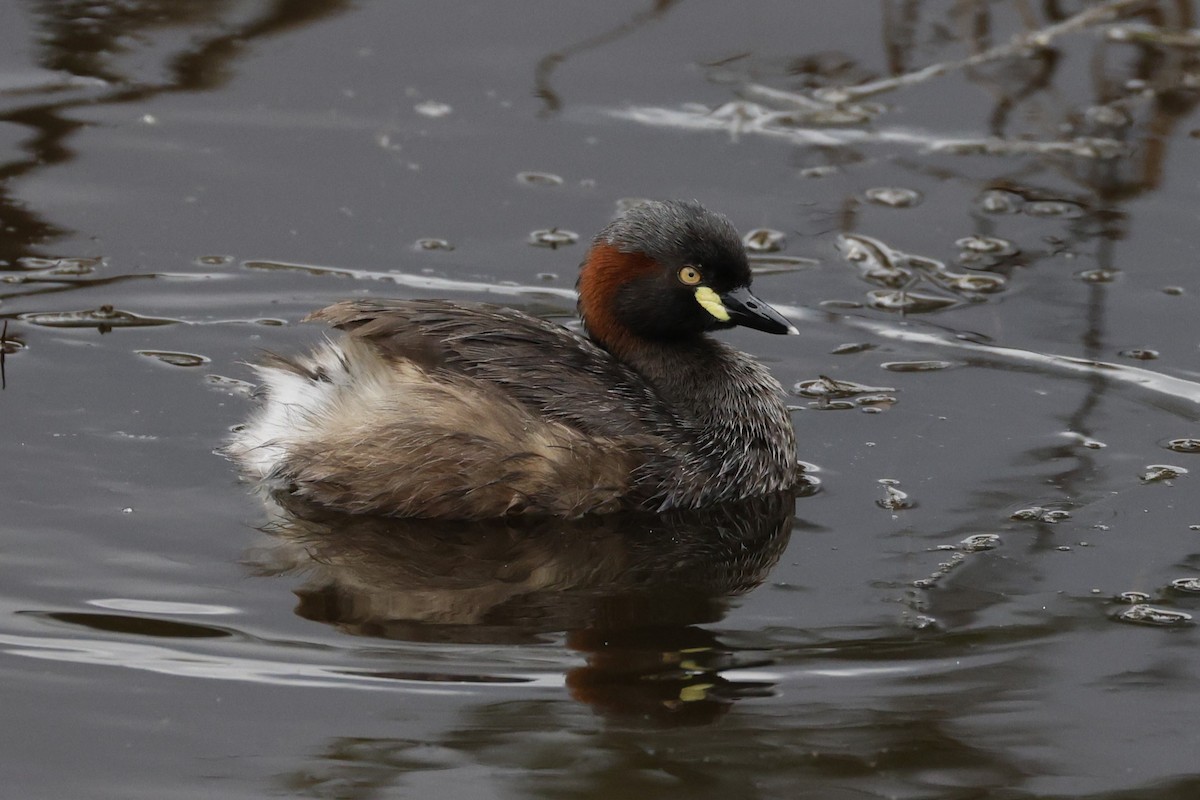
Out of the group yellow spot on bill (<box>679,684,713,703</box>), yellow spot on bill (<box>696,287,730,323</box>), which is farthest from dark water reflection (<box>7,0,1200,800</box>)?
yellow spot on bill (<box>696,287,730,323</box>)

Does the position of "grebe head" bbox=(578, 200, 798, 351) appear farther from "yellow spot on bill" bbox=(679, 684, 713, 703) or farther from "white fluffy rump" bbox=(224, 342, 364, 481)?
"yellow spot on bill" bbox=(679, 684, 713, 703)

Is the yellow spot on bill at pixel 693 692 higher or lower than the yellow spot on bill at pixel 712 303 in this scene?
lower

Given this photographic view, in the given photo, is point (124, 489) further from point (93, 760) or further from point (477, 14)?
point (477, 14)

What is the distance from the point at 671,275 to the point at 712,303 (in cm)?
16

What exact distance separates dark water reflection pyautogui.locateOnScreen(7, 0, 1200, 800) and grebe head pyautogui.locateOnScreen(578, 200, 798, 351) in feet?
1.82

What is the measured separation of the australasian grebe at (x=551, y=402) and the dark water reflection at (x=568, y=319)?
0.13m

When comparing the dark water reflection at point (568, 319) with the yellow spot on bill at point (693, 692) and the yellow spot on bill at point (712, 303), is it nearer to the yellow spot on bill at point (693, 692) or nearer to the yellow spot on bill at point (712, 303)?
the yellow spot on bill at point (693, 692)

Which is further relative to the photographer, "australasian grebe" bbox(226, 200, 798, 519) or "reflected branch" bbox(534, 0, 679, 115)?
"reflected branch" bbox(534, 0, 679, 115)

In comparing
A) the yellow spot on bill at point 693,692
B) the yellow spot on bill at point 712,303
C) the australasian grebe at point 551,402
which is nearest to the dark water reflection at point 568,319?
the yellow spot on bill at point 693,692

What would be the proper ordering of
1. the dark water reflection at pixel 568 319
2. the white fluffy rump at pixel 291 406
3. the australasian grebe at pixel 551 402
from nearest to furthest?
1. the dark water reflection at pixel 568 319
2. the australasian grebe at pixel 551 402
3. the white fluffy rump at pixel 291 406

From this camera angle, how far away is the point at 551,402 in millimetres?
5250

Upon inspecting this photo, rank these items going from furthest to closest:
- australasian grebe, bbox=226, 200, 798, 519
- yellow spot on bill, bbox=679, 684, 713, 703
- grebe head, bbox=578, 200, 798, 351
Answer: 1. grebe head, bbox=578, 200, 798, 351
2. australasian grebe, bbox=226, 200, 798, 519
3. yellow spot on bill, bbox=679, 684, 713, 703

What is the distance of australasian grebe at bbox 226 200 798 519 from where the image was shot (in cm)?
520

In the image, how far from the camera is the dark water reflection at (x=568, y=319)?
3975 millimetres
